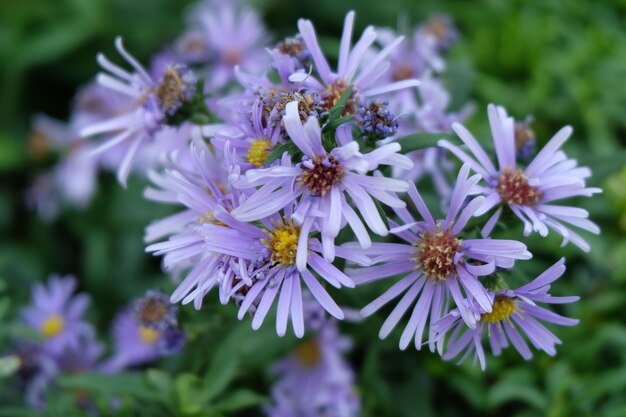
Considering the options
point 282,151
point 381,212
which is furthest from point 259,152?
point 381,212

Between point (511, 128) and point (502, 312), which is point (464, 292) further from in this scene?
point (511, 128)

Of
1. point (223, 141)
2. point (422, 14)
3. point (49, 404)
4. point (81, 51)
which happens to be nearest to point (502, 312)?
point (223, 141)

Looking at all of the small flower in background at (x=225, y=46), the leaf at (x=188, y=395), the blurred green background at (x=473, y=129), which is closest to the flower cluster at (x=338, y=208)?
the leaf at (x=188, y=395)

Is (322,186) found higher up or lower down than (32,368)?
higher up

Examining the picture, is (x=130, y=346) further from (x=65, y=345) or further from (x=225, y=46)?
(x=225, y=46)

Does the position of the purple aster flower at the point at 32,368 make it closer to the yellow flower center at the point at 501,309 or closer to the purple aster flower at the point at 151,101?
the purple aster flower at the point at 151,101

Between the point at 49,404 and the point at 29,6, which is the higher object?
the point at 29,6
